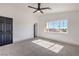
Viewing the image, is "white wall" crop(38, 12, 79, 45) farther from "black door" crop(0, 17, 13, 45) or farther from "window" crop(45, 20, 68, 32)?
"black door" crop(0, 17, 13, 45)

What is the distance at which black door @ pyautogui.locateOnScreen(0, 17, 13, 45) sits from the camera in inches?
218

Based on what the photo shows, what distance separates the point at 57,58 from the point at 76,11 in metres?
6.29

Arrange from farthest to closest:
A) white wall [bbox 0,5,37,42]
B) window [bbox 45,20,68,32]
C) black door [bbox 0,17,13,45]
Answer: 1. window [bbox 45,20,68,32]
2. white wall [bbox 0,5,37,42]
3. black door [bbox 0,17,13,45]

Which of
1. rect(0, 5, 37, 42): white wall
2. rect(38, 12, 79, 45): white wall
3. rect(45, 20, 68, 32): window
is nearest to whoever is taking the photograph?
Result: rect(0, 5, 37, 42): white wall

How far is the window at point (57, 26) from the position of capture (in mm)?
7394

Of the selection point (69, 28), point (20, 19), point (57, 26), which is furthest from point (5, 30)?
point (69, 28)

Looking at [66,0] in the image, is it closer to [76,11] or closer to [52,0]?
[52,0]

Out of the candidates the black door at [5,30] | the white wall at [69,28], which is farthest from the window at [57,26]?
the black door at [5,30]

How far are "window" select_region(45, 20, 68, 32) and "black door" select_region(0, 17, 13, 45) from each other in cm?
391

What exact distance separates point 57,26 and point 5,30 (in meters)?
4.50

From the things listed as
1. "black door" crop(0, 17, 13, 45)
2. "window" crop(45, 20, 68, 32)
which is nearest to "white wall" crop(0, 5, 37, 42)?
"black door" crop(0, 17, 13, 45)

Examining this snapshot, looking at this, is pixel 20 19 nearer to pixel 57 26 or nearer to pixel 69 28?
pixel 57 26

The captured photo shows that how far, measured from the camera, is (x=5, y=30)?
5762mm

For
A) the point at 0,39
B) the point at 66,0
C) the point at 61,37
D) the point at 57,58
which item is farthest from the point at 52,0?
the point at 61,37
